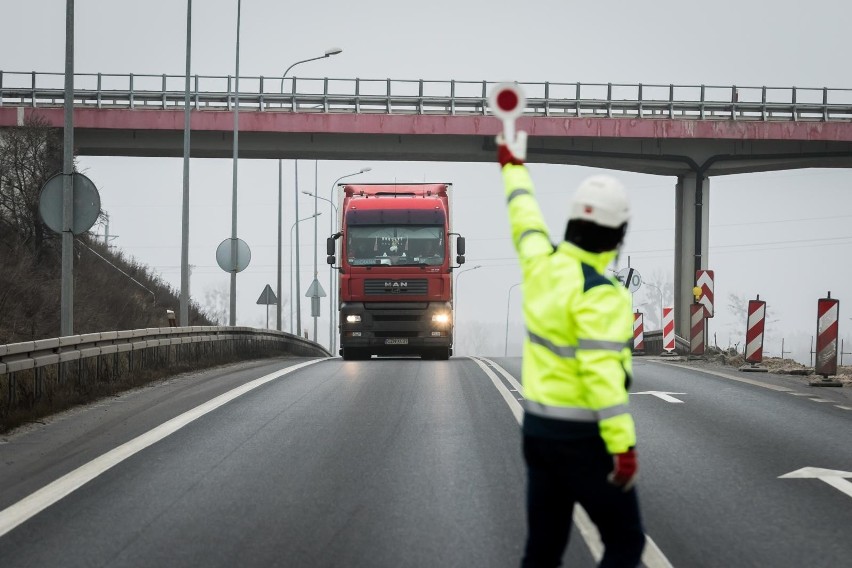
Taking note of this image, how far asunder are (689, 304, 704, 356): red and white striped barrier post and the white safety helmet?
78.1ft

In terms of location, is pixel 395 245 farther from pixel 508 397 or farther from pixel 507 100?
pixel 507 100

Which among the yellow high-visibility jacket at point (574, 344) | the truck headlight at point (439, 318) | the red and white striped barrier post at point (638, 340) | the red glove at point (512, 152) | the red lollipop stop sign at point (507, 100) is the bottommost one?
the red and white striped barrier post at point (638, 340)

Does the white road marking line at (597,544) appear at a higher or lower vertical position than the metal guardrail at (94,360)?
lower

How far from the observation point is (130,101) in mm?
46094

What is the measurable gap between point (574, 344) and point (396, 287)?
21.5 meters

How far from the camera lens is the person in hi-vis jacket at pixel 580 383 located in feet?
14.8

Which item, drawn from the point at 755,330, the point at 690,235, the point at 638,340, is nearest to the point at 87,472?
the point at 755,330

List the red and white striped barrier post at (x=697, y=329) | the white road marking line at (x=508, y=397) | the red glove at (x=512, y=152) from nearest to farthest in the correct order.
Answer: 1. the red glove at (x=512, y=152)
2. the white road marking line at (x=508, y=397)
3. the red and white striped barrier post at (x=697, y=329)

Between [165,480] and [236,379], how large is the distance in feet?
30.4

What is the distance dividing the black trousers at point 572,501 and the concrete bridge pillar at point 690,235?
146 ft

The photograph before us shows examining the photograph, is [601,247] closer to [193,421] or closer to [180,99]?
[193,421]

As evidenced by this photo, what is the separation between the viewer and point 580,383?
4656mm

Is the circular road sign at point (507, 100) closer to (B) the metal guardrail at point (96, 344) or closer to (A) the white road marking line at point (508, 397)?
(A) the white road marking line at point (508, 397)

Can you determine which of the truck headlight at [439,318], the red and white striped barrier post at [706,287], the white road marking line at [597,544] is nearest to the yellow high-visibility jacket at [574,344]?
the white road marking line at [597,544]
